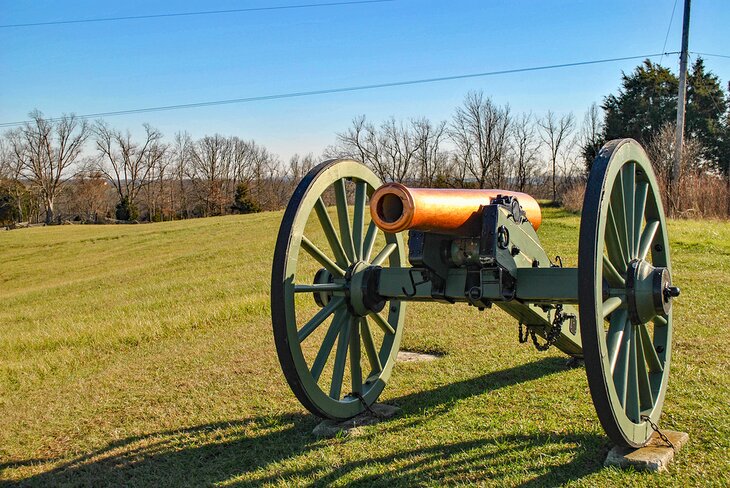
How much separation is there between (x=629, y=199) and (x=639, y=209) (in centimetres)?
25

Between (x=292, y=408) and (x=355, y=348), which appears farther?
(x=292, y=408)

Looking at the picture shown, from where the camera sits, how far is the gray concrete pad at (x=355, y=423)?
4.58 meters

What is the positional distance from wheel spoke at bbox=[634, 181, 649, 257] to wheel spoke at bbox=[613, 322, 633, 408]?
0.57 metres

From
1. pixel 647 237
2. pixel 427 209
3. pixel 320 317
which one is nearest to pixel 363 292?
pixel 320 317

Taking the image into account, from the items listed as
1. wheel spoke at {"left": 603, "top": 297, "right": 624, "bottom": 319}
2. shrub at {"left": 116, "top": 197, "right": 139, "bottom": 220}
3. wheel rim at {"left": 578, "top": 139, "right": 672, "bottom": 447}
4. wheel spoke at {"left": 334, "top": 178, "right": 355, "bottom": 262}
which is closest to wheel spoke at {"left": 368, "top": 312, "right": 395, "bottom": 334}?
wheel spoke at {"left": 334, "top": 178, "right": 355, "bottom": 262}

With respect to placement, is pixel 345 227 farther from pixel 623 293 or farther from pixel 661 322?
pixel 661 322

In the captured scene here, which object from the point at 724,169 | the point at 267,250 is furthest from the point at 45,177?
the point at 724,169

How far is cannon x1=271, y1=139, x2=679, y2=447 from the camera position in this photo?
3.21 m

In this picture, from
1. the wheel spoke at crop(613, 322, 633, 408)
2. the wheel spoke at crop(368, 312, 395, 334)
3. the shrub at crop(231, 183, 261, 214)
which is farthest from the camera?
the shrub at crop(231, 183, 261, 214)

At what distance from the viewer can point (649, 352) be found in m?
4.06

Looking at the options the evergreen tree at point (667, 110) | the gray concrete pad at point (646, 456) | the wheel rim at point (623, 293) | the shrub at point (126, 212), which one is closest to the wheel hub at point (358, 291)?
the wheel rim at point (623, 293)

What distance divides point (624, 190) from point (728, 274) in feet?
25.4

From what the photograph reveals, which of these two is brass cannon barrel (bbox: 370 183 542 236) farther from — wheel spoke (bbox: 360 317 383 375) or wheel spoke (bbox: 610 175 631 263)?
wheel spoke (bbox: 360 317 383 375)

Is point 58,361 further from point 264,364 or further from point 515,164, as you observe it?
point 515,164
